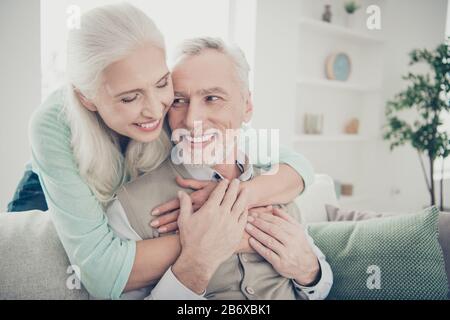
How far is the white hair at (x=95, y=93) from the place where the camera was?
78cm

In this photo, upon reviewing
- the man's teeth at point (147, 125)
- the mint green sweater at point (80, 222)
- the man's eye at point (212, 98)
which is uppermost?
the man's eye at point (212, 98)

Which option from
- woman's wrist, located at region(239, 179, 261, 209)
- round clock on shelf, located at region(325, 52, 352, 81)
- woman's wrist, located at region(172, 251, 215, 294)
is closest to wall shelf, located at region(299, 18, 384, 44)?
round clock on shelf, located at region(325, 52, 352, 81)

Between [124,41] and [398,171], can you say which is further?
[398,171]

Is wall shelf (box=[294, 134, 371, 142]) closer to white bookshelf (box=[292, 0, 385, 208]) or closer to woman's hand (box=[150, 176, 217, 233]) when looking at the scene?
white bookshelf (box=[292, 0, 385, 208])

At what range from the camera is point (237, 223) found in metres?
0.87

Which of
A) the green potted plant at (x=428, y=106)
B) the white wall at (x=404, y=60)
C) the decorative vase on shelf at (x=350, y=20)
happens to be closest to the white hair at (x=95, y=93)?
the white wall at (x=404, y=60)

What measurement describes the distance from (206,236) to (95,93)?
421mm

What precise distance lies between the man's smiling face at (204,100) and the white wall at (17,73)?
1.37ft

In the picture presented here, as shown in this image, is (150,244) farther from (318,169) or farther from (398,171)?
(398,171)

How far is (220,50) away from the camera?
936mm

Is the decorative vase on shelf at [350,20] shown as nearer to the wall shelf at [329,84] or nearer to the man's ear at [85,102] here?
the wall shelf at [329,84]

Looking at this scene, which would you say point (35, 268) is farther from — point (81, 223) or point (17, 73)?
point (17, 73)
